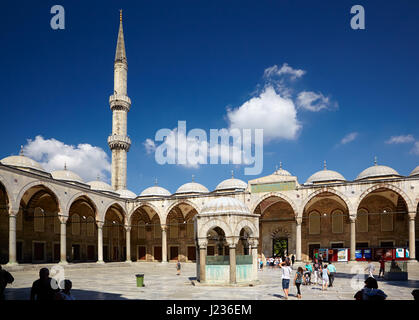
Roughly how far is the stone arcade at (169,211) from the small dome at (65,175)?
0.40ft

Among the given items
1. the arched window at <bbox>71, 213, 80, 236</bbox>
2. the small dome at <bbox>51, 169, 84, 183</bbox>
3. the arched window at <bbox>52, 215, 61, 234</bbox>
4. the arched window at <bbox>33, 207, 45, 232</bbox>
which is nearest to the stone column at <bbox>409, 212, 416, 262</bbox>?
the arched window at <bbox>71, 213, 80, 236</bbox>

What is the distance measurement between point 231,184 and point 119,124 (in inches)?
473

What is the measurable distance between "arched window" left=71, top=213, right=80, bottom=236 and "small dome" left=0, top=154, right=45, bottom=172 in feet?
16.3

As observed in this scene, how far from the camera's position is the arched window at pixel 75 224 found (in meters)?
30.9

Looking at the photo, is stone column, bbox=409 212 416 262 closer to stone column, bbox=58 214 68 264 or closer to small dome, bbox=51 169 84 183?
stone column, bbox=58 214 68 264

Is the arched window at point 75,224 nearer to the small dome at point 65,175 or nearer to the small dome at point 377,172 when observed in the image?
the small dome at point 65,175

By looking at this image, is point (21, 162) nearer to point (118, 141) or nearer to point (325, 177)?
point (118, 141)

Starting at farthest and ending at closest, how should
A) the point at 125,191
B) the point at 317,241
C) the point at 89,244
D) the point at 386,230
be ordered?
the point at 125,191 → the point at 89,244 → the point at 317,241 → the point at 386,230
